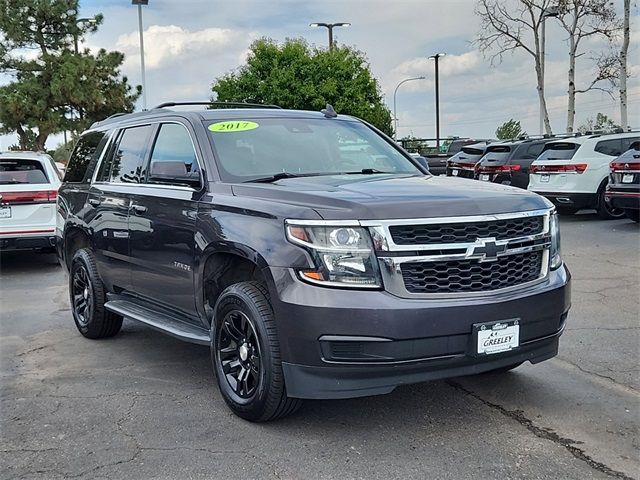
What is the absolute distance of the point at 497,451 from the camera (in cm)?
366

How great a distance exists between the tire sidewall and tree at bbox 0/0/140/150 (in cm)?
2536

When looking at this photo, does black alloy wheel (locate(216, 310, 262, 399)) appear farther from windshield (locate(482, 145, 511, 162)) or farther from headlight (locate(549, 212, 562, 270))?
windshield (locate(482, 145, 511, 162))

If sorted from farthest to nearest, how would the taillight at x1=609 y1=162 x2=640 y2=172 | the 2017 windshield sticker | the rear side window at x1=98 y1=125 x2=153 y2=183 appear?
the taillight at x1=609 y1=162 x2=640 y2=172 → the rear side window at x1=98 y1=125 x2=153 y2=183 → the 2017 windshield sticker

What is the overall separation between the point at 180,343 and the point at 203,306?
5.38 feet

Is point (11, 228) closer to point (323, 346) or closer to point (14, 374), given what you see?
point (14, 374)

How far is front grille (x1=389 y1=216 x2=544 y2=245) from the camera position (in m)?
3.58

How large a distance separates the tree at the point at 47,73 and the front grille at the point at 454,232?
26213 millimetres

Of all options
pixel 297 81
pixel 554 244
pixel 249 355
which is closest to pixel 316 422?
pixel 249 355

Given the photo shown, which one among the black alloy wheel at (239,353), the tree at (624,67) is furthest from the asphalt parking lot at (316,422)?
the tree at (624,67)

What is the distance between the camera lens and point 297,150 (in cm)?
501

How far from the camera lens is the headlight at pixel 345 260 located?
3545mm

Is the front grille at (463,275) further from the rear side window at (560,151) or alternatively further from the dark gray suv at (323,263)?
the rear side window at (560,151)

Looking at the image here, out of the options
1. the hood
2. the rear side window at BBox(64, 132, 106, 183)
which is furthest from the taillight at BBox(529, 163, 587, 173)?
the hood

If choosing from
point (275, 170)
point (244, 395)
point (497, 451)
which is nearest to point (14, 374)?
point (244, 395)
